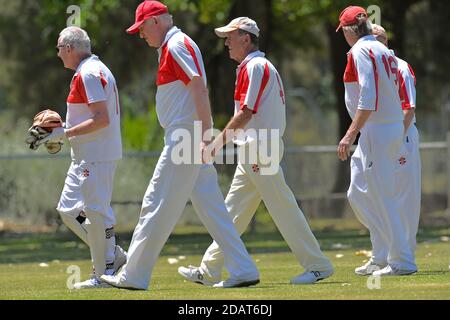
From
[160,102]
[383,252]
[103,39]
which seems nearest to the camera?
[160,102]

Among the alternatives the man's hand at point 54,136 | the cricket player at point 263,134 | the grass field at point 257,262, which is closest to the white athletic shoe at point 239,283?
the grass field at point 257,262

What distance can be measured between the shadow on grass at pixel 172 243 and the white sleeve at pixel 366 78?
6.35m

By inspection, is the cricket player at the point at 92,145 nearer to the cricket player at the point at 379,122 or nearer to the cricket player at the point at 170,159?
the cricket player at the point at 170,159

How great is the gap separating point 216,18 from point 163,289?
1681 cm

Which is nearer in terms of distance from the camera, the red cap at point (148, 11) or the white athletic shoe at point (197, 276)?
the red cap at point (148, 11)

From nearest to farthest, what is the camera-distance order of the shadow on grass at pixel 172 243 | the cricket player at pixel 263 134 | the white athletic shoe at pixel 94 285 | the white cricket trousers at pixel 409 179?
the cricket player at pixel 263 134 < the white athletic shoe at pixel 94 285 < the white cricket trousers at pixel 409 179 < the shadow on grass at pixel 172 243

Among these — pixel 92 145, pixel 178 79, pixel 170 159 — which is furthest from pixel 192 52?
pixel 92 145

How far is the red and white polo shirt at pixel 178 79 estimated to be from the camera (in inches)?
429

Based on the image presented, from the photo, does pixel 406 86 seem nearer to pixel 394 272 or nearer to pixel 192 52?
pixel 394 272

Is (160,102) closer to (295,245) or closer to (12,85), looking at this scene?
(295,245)

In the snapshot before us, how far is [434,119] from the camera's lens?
148 feet

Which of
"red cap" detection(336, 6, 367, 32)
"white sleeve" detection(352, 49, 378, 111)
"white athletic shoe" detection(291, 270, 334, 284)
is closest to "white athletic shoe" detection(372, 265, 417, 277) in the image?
"white athletic shoe" detection(291, 270, 334, 284)
